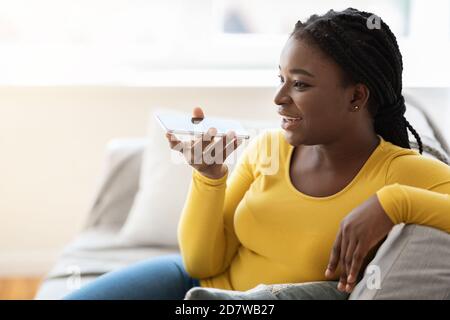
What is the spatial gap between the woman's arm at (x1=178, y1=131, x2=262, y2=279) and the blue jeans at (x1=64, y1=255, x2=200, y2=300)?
0.03 meters

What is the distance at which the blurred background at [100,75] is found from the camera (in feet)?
8.00

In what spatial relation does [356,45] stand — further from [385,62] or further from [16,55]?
[16,55]

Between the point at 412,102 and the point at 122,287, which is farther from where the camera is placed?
the point at 412,102

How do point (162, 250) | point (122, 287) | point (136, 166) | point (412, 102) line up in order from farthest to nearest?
point (136, 166) → point (162, 250) → point (412, 102) → point (122, 287)

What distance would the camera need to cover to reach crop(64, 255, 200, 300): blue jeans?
1.20 m

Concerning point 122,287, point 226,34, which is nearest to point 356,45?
point 122,287

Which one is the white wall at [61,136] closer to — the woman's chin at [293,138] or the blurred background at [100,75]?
the blurred background at [100,75]

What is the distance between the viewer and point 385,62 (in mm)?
1090

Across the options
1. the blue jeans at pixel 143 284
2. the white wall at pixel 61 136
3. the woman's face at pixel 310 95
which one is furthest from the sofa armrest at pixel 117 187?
the woman's face at pixel 310 95

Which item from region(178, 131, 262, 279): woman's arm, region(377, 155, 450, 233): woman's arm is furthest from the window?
region(377, 155, 450, 233): woman's arm

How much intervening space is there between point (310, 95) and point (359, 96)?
3.3 inches

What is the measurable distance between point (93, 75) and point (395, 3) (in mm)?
980

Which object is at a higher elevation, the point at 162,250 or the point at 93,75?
the point at 93,75

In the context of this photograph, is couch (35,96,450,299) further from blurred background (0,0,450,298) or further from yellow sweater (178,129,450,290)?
blurred background (0,0,450,298)
